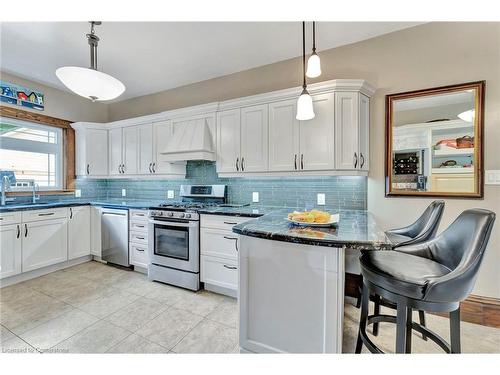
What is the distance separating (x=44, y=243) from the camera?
3068mm

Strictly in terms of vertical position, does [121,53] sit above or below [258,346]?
above

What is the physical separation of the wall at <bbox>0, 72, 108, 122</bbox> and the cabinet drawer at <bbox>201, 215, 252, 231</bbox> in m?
3.25

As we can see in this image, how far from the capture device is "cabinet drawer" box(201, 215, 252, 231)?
247 cm

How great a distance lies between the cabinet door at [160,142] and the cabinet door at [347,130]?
2.37 m

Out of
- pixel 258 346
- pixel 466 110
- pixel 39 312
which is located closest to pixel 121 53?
pixel 39 312

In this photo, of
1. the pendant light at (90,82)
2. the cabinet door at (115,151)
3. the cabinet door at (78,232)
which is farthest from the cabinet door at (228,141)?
the cabinet door at (78,232)

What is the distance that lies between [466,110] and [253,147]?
2.08 meters

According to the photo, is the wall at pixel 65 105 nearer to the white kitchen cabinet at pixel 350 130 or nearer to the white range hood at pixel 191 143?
the white range hood at pixel 191 143

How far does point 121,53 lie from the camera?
9.05ft

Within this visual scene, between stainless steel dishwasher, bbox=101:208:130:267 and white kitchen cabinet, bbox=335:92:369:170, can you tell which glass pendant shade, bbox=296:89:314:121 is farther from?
stainless steel dishwasher, bbox=101:208:130:267

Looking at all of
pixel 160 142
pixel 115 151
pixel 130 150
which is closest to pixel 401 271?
pixel 160 142

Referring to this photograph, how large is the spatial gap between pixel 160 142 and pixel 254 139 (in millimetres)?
1598
